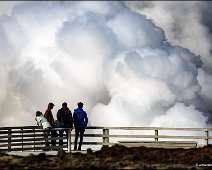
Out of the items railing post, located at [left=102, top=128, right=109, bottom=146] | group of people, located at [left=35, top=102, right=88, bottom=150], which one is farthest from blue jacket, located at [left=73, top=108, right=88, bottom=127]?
railing post, located at [left=102, top=128, right=109, bottom=146]

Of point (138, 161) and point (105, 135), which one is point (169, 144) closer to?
point (105, 135)

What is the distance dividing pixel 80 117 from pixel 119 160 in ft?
24.3

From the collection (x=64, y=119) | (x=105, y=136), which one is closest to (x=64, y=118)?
(x=64, y=119)

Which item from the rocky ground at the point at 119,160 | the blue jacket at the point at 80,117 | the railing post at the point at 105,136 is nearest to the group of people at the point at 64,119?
the blue jacket at the point at 80,117

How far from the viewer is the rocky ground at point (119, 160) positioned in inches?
784

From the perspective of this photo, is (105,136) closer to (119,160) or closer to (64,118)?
(64,118)

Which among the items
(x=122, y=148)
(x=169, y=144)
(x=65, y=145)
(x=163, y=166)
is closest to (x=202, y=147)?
(x=169, y=144)

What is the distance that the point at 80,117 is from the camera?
94.0 ft

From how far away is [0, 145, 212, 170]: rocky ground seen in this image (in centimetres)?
1991

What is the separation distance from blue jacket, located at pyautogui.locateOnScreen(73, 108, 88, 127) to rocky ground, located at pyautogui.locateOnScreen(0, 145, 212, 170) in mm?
2505

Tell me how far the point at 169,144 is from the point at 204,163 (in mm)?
4992

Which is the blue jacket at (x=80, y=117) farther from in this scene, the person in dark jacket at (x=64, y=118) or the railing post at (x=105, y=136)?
the railing post at (x=105, y=136)

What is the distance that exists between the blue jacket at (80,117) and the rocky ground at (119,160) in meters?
2.51

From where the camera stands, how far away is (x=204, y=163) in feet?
78.9
